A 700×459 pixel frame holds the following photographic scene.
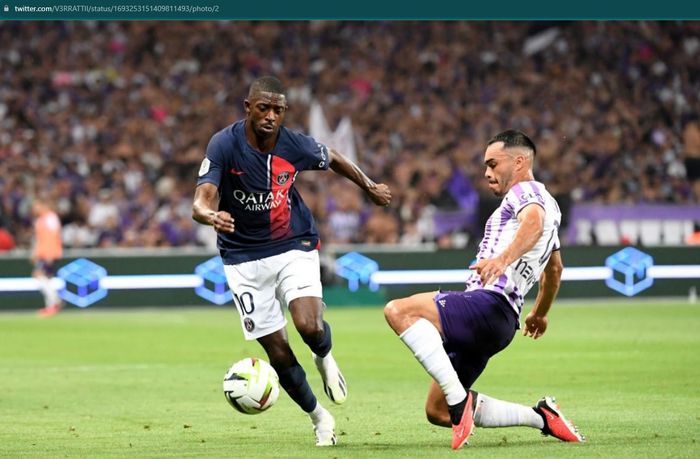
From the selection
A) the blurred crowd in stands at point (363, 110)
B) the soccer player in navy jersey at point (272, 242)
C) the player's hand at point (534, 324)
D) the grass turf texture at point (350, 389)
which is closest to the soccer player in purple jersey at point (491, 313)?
the grass turf texture at point (350, 389)

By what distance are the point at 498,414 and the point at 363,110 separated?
25.5 m

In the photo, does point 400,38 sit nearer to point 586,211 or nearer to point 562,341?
point 586,211

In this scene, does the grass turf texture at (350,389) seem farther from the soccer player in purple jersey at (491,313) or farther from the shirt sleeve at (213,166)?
the shirt sleeve at (213,166)

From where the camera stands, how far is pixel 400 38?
35.3 metres

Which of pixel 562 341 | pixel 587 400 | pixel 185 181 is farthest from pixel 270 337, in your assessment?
pixel 185 181

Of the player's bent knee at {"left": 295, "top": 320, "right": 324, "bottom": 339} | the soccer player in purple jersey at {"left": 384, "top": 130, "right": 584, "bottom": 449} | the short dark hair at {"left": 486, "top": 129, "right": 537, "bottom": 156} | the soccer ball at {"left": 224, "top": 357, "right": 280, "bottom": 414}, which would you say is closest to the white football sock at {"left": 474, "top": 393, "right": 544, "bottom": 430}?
the soccer player in purple jersey at {"left": 384, "top": 130, "right": 584, "bottom": 449}

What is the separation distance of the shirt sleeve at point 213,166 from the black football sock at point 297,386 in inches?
54.0

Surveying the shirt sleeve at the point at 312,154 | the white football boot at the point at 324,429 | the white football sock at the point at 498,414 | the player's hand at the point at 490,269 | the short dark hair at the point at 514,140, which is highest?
the short dark hair at the point at 514,140

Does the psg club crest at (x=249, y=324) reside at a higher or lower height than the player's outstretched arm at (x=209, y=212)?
lower

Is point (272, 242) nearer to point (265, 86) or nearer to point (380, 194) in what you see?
point (380, 194)

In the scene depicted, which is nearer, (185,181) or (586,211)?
(586,211)

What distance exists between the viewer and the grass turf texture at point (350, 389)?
352 inches

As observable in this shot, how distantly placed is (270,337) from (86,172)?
71.4 feet

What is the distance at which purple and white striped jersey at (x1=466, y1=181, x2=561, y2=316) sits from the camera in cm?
849
